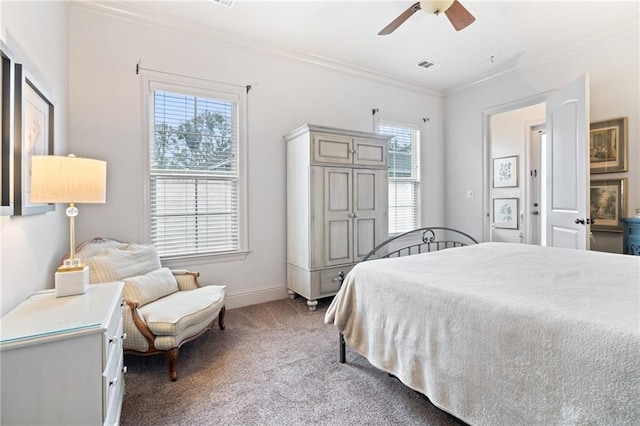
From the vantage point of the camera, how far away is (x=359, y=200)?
3.56 metres

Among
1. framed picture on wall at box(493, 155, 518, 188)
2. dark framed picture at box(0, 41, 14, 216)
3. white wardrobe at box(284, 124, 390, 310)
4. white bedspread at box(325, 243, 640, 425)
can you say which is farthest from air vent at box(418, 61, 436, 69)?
dark framed picture at box(0, 41, 14, 216)

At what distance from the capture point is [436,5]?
2225 millimetres

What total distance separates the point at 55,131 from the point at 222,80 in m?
1.63

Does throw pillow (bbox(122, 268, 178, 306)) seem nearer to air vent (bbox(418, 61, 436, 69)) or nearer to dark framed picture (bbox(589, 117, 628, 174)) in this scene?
air vent (bbox(418, 61, 436, 69))

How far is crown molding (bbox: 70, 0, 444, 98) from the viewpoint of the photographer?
2.75 m

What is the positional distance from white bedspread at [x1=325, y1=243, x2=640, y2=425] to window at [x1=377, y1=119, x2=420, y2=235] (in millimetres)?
2625

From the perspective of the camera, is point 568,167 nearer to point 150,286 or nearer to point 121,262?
point 150,286

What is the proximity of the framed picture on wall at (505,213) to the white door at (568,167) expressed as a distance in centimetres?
125

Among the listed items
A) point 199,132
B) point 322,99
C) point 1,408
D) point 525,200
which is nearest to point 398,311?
point 1,408

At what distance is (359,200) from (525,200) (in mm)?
2836

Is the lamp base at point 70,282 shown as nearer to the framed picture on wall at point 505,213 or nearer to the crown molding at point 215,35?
the crown molding at point 215,35

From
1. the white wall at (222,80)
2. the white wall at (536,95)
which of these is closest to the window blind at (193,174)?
the white wall at (222,80)

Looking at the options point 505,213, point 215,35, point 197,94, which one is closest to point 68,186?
point 197,94

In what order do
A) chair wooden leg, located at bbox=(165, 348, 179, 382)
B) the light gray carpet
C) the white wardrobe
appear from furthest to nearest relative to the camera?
1. the white wardrobe
2. chair wooden leg, located at bbox=(165, 348, 179, 382)
3. the light gray carpet
